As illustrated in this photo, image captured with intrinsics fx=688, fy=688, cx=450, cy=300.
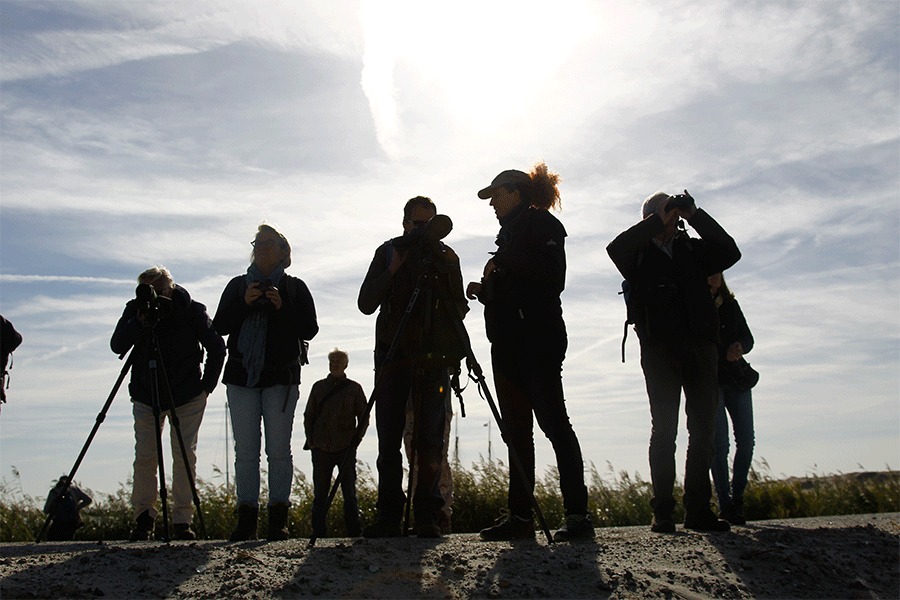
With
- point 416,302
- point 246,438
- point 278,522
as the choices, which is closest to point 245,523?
point 278,522

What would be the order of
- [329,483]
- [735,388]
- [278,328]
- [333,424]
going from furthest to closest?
[329,483] → [333,424] → [735,388] → [278,328]

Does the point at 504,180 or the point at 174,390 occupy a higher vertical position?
the point at 504,180

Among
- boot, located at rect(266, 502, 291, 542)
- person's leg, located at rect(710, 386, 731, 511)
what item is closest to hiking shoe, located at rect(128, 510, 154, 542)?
boot, located at rect(266, 502, 291, 542)

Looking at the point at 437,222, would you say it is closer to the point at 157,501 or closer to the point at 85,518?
the point at 157,501

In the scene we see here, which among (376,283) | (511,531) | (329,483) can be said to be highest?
(376,283)

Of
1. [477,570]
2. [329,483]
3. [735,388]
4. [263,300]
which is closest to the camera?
[477,570]

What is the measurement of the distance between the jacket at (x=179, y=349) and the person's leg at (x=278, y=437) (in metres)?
0.83

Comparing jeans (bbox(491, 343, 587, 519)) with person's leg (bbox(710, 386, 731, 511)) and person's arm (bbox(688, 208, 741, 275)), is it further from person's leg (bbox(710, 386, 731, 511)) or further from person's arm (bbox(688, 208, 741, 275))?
person's leg (bbox(710, 386, 731, 511))

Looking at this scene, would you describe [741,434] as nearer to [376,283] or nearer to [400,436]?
[400,436]

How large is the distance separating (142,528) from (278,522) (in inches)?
58.2

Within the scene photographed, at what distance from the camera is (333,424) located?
6.65 meters

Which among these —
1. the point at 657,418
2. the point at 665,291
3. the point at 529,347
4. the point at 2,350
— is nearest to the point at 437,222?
the point at 529,347

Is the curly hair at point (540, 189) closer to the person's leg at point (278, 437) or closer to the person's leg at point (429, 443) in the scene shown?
the person's leg at point (429, 443)

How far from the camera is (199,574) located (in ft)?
10.8
